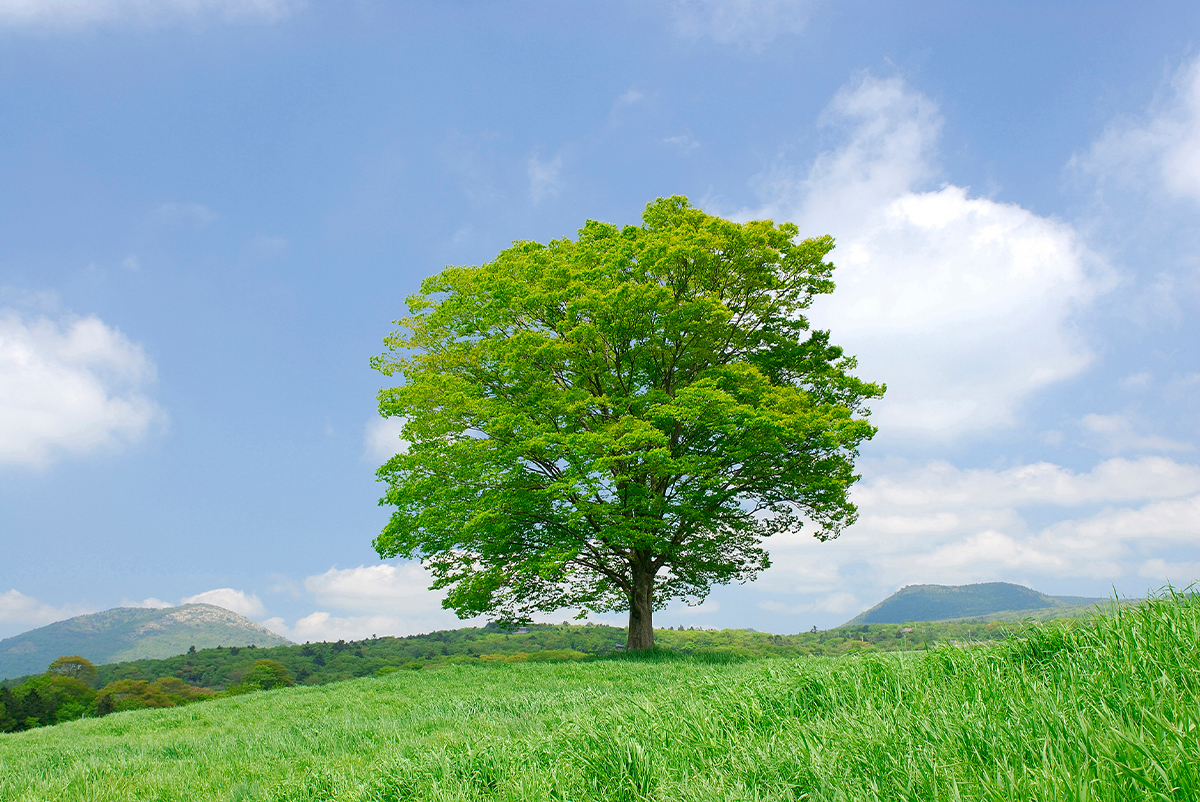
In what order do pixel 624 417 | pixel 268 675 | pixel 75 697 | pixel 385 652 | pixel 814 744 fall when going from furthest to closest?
pixel 385 652, pixel 75 697, pixel 268 675, pixel 624 417, pixel 814 744

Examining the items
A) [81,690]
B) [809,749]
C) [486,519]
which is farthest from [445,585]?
[81,690]

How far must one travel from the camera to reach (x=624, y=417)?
17719 mm

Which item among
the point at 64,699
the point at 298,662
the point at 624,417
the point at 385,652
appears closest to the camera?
the point at 624,417

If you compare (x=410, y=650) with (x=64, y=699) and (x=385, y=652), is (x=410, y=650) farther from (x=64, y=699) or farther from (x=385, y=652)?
(x=64, y=699)

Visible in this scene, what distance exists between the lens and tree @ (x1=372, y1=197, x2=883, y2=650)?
18.1 metres

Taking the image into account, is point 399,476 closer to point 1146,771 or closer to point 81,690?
point 1146,771

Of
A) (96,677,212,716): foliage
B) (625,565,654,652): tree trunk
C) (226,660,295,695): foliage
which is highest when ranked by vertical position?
(625,565,654,652): tree trunk

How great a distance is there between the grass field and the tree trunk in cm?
1286

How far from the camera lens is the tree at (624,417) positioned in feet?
59.4

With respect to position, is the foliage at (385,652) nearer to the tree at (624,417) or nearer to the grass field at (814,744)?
the tree at (624,417)

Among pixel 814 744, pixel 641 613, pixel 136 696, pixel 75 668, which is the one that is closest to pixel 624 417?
pixel 641 613

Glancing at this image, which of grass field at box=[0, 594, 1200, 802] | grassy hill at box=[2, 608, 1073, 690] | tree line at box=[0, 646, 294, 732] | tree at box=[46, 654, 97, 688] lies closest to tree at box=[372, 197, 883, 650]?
grass field at box=[0, 594, 1200, 802]

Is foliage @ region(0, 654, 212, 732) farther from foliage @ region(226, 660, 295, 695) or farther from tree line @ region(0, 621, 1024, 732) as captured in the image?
foliage @ region(226, 660, 295, 695)

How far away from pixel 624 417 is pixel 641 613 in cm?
712
